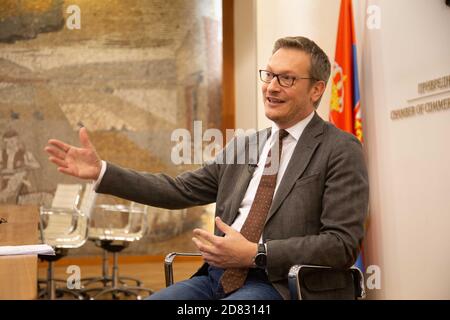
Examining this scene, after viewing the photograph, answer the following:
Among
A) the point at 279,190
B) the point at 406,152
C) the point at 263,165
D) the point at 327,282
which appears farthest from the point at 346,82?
the point at 327,282

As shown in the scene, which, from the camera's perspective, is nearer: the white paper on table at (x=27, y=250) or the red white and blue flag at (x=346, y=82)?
the white paper on table at (x=27, y=250)

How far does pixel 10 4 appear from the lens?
27.4 ft

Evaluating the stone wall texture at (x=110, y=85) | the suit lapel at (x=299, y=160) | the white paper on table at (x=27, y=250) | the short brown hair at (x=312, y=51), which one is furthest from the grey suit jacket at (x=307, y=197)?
the stone wall texture at (x=110, y=85)

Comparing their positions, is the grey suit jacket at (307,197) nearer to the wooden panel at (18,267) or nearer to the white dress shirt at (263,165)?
the white dress shirt at (263,165)

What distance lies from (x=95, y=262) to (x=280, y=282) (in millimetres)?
6606

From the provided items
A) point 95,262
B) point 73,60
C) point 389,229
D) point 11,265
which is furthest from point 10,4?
point 11,265

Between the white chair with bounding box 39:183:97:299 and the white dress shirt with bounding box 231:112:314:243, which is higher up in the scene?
the white dress shirt with bounding box 231:112:314:243

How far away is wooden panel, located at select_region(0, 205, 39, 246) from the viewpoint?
2.30 meters

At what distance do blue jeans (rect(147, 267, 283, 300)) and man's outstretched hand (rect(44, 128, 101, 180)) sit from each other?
0.52m

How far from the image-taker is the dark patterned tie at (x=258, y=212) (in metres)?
2.17

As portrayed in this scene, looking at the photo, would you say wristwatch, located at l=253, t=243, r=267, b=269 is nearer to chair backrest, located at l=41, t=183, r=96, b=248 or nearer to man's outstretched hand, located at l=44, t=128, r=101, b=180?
man's outstretched hand, located at l=44, t=128, r=101, b=180

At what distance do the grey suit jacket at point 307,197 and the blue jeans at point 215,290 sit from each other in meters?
0.06

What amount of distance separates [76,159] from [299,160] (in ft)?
2.74

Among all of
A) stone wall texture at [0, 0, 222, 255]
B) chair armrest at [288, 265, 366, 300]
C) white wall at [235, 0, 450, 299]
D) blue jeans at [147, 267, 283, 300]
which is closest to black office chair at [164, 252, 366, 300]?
chair armrest at [288, 265, 366, 300]
